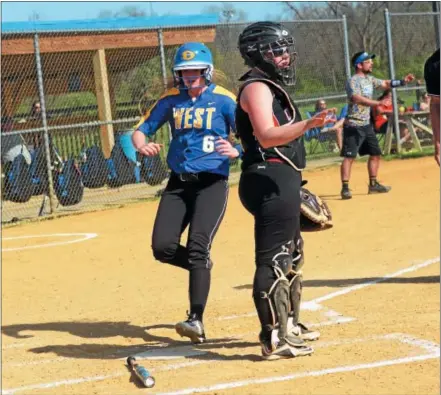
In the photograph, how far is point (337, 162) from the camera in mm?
20625

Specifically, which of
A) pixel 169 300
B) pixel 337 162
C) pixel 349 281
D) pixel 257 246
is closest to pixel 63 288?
pixel 169 300

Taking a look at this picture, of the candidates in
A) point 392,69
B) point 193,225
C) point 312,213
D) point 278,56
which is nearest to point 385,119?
point 392,69

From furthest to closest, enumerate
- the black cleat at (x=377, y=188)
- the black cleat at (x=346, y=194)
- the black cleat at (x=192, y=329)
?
the black cleat at (x=377, y=188) < the black cleat at (x=346, y=194) < the black cleat at (x=192, y=329)

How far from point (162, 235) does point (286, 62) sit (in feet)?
5.16

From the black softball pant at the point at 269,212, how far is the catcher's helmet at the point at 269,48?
1.85ft

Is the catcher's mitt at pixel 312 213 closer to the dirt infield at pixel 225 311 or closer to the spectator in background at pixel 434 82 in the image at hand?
the dirt infield at pixel 225 311

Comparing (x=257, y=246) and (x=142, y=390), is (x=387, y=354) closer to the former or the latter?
(x=257, y=246)

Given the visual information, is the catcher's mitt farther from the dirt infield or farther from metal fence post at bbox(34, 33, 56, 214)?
metal fence post at bbox(34, 33, 56, 214)

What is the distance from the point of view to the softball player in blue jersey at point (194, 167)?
6.89 meters

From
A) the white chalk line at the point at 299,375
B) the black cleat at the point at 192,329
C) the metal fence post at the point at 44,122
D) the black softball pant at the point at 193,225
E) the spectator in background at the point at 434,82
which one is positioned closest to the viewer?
the white chalk line at the point at 299,375

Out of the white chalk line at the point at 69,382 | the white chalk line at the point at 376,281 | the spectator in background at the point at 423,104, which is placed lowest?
the white chalk line at the point at 376,281

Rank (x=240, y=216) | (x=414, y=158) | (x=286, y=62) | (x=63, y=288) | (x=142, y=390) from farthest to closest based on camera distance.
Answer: (x=414, y=158)
(x=240, y=216)
(x=63, y=288)
(x=286, y=62)
(x=142, y=390)

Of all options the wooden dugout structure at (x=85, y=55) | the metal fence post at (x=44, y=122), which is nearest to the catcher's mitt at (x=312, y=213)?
the metal fence post at (x=44, y=122)

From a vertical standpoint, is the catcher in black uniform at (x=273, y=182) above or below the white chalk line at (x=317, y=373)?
above
